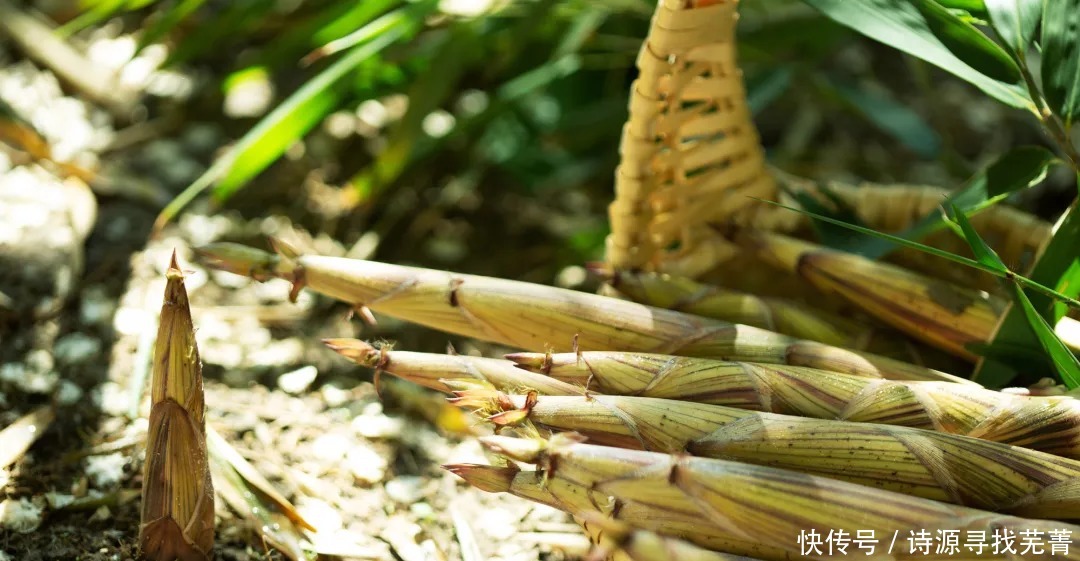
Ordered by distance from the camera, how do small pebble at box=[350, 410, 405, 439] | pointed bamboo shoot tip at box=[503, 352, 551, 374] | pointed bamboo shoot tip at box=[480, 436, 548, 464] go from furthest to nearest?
small pebble at box=[350, 410, 405, 439] → pointed bamboo shoot tip at box=[503, 352, 551, 374] → pointed bamboo shoot tip at box=[480, 436, 548, 464]

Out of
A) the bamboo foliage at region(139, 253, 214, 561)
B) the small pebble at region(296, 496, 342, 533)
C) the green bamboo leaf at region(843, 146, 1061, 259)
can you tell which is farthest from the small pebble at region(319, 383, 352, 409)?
the green bamboo leaf at region(843, 146, 1061, 259)

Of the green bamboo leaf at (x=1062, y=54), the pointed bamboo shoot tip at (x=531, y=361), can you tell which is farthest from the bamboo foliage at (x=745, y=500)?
the green bamboo leaf at (x=1062, y=54)

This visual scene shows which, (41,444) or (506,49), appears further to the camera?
(506,49)

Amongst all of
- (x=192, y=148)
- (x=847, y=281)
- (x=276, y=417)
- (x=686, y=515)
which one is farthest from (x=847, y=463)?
(x=192, y=148)

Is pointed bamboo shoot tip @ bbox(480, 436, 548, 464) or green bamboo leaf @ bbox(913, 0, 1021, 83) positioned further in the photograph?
green bamboo leaf @ bbox(913, 0, 1021, 83)

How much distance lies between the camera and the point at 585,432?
557mm

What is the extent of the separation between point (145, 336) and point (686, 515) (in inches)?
21.9

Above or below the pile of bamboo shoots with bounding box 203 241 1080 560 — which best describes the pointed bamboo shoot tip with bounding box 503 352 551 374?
above

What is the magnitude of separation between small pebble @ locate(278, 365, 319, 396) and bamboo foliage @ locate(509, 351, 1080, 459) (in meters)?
0.32

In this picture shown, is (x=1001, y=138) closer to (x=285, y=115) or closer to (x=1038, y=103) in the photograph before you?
(x=1038, y=103)

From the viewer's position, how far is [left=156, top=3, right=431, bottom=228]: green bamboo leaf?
84cm

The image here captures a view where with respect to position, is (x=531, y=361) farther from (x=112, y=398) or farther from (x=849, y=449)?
(x=112, y=398)

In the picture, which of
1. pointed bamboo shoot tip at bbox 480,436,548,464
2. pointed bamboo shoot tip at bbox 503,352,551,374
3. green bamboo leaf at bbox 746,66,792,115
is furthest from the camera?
green bamboo leaf at bbox 746,66,792,115

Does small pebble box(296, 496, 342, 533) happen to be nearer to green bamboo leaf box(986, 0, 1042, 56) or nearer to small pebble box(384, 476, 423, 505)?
small pebble box(384, 476, 423, 505)
